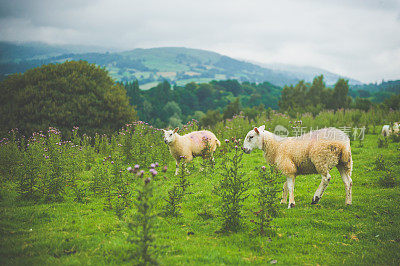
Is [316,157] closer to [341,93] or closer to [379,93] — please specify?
[341,93]

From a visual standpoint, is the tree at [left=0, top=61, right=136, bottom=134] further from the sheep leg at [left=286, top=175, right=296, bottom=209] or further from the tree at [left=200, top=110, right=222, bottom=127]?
the tree at [left=200, top=110, right=222, bottom=127]

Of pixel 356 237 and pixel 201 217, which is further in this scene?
pixel 201 217

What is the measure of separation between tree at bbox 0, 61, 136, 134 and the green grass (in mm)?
12993

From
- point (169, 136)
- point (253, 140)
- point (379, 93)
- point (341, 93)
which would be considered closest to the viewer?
point (253, 140)

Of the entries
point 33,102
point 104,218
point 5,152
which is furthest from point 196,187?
point 33,102

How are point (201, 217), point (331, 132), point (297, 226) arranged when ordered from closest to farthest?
point (297, 226) → point (201, 217) → point (331, 132)

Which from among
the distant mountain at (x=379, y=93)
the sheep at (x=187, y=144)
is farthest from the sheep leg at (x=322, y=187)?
the distant mountain at (x=379, y=93)

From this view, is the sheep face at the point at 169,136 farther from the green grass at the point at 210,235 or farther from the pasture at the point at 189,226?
the green grass at the point at 210,235

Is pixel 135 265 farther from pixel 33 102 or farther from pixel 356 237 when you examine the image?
pixel 33 102

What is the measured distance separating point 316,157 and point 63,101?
2087 centimetres

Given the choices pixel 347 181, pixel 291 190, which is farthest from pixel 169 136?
pixel 347 181

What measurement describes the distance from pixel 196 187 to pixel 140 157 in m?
4.49

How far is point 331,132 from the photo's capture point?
24.8 ft

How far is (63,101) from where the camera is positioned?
20.9 m
